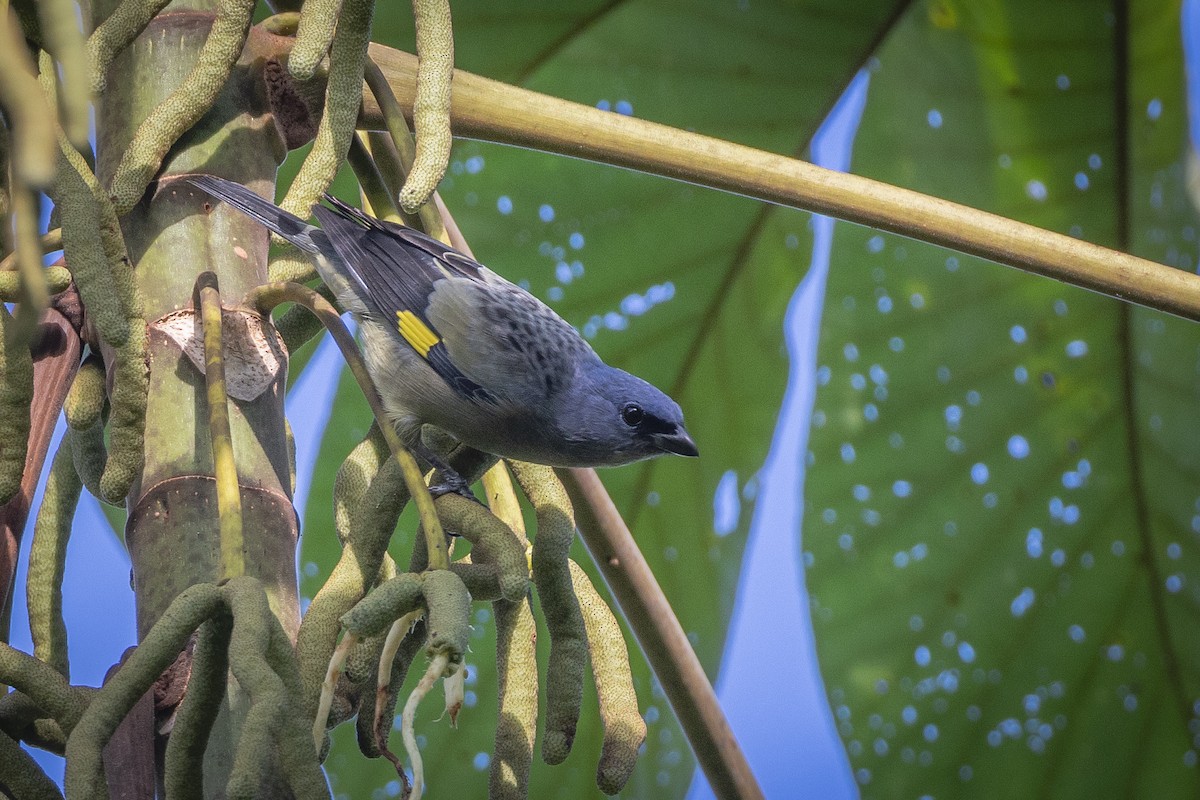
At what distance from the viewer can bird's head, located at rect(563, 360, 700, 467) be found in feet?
9.20

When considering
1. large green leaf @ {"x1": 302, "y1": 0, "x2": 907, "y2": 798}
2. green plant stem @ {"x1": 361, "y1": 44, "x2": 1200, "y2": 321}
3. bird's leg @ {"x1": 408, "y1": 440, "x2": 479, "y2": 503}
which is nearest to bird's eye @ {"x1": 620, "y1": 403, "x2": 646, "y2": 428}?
bird's leg @ {"x1": 408, "y1": 440, "x2": 479, "y2": 503}

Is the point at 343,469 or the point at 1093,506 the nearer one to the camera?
the point at 343,469

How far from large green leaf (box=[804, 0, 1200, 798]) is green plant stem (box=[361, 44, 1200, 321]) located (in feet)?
5.72

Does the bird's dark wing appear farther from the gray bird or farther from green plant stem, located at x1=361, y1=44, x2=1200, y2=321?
green plant stem, located at x1=361, y1=44, x2=1200, y2=321

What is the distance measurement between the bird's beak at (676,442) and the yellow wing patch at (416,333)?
1.71 feet

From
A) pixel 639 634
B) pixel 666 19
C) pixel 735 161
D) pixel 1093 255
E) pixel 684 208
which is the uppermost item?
pixel 666 19

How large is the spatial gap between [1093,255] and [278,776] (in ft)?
4.51

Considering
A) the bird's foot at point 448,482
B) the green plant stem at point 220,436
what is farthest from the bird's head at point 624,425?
the green plant stem at point 220,436

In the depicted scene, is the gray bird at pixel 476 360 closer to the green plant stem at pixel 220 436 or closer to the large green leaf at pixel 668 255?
the large green leaf at pixel 668 255

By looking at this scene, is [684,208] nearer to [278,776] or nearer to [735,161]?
[735,161]

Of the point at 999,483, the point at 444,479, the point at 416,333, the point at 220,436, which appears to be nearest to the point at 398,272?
the point at 416,333

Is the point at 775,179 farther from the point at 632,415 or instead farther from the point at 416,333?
the point at 416,333

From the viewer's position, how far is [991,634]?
4.03 metres

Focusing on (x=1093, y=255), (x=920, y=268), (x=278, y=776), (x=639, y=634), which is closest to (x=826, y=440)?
(x=920, y=268)
